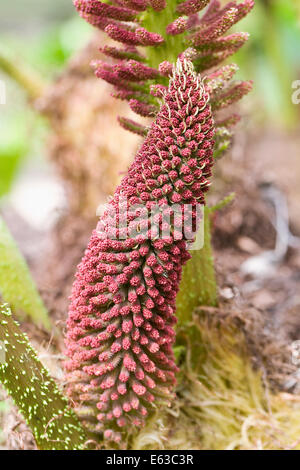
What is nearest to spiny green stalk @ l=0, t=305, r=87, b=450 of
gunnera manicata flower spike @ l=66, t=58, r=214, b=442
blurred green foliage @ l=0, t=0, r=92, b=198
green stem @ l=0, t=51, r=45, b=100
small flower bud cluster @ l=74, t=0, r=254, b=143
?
gunnera manicata flower spike @ l=66, t=58, r=214, b=442

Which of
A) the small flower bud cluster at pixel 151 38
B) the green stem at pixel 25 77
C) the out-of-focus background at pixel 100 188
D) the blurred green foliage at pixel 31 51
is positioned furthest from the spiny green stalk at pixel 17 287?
the blurred green foliage at pixel 31 51

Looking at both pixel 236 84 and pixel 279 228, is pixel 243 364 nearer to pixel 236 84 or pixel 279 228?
pixel 236 84

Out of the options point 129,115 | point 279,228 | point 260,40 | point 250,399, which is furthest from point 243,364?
point 260,40

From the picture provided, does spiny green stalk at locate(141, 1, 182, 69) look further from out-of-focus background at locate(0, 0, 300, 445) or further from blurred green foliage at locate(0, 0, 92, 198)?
blurred green foliage at locate(0, 0, 92, 198)

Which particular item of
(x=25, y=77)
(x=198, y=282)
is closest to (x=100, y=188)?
(x=25, y=77)

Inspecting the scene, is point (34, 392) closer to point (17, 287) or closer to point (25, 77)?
point (17, 287)
